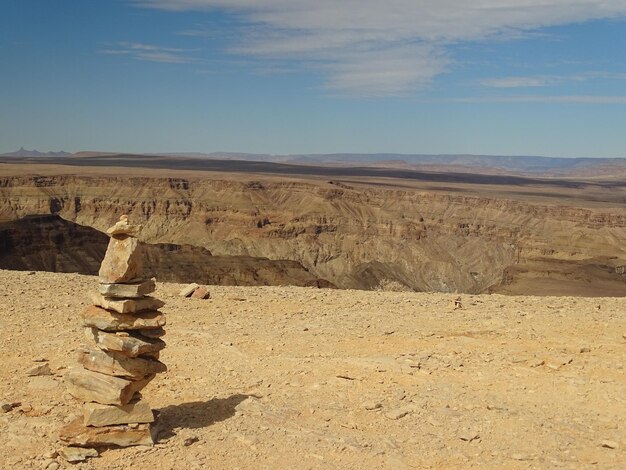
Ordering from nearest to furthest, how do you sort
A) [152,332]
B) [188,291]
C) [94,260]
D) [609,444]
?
[609,444]
[152,332]
[188,291]
[94,260]

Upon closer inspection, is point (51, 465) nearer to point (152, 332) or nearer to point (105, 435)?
point (105, 435)

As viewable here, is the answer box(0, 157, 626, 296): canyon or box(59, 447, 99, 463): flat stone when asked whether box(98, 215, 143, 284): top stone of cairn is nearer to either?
box(59, 447, 99, 463): flat stone

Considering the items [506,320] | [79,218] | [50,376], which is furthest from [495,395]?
[79,218]

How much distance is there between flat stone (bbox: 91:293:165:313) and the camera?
31.6 feet

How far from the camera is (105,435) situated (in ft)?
30.8

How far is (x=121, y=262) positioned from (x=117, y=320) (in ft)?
2.59

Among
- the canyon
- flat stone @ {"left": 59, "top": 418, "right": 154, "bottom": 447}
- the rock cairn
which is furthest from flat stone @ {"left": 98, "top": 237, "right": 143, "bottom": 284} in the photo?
the canyon

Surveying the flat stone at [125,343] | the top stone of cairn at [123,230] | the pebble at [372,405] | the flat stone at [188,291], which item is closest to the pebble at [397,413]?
the pebble at [372,405]

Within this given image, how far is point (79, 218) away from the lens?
410ft

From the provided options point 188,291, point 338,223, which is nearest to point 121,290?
point 188,291

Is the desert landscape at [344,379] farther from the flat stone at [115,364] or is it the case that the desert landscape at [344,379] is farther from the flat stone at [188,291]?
the flat stone at [115,364]

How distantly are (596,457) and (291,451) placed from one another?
411 cm

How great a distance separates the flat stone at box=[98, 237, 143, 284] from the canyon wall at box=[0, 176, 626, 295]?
94660 millimetres

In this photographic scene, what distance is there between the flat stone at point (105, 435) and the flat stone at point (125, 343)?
0.98 m
